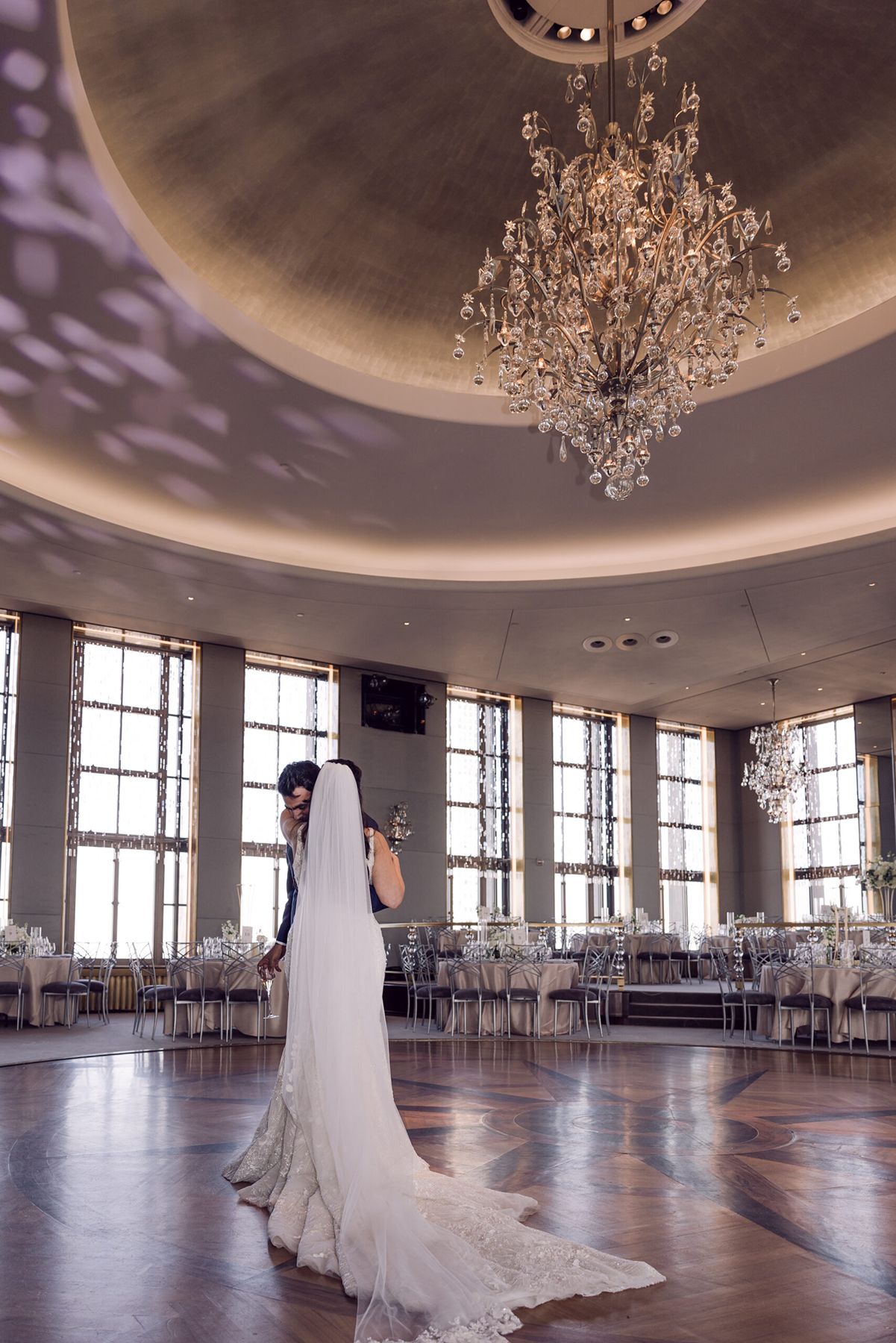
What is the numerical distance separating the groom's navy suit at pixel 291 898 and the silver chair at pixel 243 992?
6213mm

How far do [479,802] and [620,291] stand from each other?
13488 millimetres

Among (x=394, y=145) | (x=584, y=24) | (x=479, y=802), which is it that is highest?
(x=584, y=24)

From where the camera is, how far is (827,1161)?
17.2ft

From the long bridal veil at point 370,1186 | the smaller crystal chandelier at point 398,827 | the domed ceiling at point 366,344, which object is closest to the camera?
the long bridal veil at point 370,1186

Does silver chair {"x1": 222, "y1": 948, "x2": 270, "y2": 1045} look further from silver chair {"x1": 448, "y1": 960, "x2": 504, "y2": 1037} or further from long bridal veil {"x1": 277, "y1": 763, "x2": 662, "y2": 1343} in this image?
long bridal veil {"x1": 277, "y1": 763, "x2": 662, "y2": 1343}

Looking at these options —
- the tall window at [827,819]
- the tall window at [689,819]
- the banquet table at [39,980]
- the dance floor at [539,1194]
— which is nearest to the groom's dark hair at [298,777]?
the dance floor at [539,1194]

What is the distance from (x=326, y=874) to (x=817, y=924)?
936cm

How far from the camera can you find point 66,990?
40.0ft

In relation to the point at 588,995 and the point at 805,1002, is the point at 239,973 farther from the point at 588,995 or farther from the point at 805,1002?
the point at 805,1002

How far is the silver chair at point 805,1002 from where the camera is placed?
34.0 ft

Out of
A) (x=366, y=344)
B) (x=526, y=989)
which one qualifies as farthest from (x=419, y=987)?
(x=366, y=344)

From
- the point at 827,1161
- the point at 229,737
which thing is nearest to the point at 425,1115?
the point at 827,1161

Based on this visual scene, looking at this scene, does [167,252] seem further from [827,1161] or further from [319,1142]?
[827,1161]

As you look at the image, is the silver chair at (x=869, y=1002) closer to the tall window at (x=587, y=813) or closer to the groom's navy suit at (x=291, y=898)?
the groom's navy suit at (x=291, y=898)
